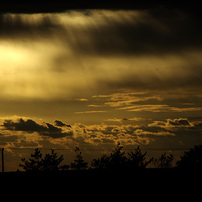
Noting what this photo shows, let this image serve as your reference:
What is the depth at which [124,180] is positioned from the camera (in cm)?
3044

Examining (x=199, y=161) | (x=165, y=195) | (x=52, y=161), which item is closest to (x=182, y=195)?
(x=165, y=195)

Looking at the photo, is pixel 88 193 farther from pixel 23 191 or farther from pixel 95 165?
pixel 95 165

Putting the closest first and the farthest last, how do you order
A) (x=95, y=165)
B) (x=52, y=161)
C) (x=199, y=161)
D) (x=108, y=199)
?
1. (x=108, y=199)
2. (x=199, y=161)
3. (x=95, y=165)
4. (x=52, y=161)

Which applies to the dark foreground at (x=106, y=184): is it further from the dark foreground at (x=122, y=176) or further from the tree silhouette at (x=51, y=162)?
the tree silhouette at (x=51, y=162)

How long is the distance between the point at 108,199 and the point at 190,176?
315 inches

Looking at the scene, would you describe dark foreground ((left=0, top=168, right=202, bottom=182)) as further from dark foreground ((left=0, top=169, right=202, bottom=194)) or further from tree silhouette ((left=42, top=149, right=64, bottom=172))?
tree silhouette ((left=42, top=149, right=64, bottom=172))

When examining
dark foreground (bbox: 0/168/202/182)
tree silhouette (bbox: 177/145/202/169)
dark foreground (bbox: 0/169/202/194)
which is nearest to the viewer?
dark foreground (bbox: 0/169/202/194)

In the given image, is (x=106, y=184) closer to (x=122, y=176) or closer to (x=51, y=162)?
(x=122, y=176)

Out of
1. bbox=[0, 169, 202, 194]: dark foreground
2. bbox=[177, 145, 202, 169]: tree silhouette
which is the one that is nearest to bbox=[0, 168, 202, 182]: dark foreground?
bbox=[0, 169, 202, 194]: dark foreground

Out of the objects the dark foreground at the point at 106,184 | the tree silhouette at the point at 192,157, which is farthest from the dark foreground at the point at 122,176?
the tree silhouette at the point at 192,157

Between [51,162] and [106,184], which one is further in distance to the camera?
[51,162]

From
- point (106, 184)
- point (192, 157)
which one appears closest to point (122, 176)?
point (106, 184)

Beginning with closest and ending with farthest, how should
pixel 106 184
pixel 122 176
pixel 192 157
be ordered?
pixel 106 184 < pixel 122 176 < pixel 192 157

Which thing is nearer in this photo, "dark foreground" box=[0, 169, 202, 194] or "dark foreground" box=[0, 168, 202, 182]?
"dark foreground" box=[0, 169, 202, 194]
